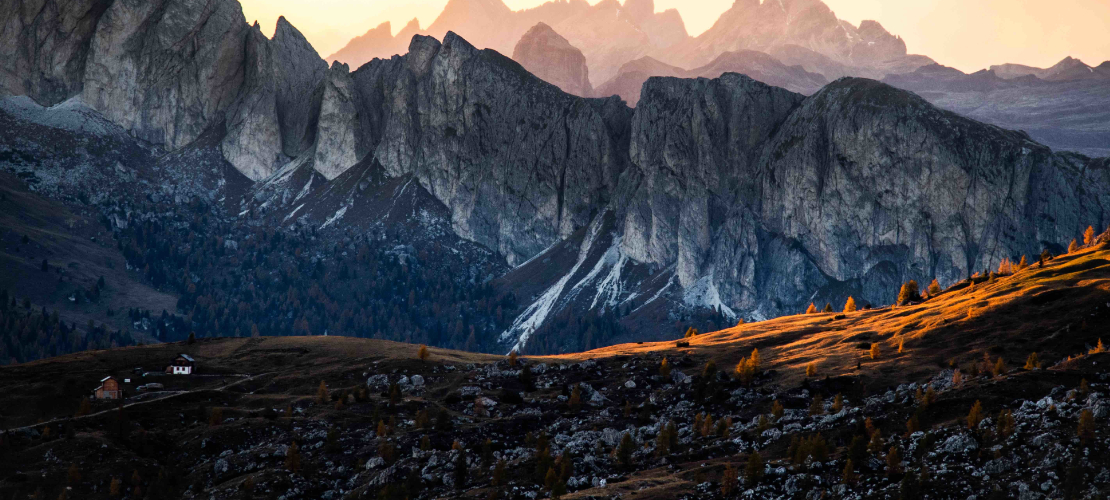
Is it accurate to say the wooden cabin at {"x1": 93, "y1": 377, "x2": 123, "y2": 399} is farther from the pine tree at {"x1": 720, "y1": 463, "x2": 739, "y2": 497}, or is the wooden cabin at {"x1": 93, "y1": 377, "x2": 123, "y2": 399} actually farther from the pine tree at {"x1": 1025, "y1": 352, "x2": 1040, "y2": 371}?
the pine tree at {"x1": 1025, "y1": 352, "x2": 1040, "y2": 371}

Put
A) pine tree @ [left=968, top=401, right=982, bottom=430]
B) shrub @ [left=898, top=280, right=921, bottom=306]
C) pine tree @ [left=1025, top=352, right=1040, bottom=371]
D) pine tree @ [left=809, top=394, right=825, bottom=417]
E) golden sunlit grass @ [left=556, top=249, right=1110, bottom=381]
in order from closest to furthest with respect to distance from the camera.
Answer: pine tree @ [left=968, top=401, right=982, bottom=430] < pine tree @ [left=1025, top=352, right=1040, bottom=371] < pine tree @ [left=809, top=394, right=825, bottom=417] < golden sunlit grass @ [left=556, top=249, right=1110, bottom=381] < shrub @ [left=898, top=280, right=921, bottom=306]

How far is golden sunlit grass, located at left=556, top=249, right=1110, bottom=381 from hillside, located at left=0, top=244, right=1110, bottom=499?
50cm

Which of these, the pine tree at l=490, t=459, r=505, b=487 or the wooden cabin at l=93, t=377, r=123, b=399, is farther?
the wooden cabin at l=93, t=377, r=123, b=399

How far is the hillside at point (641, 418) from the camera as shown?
3007 inches

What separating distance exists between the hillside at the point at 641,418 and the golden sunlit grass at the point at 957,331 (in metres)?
0.50

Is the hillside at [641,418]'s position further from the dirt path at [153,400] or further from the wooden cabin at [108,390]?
the wooden cabin at [108,390]

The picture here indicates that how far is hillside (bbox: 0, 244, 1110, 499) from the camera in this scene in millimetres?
76375

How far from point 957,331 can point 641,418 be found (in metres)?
45.1

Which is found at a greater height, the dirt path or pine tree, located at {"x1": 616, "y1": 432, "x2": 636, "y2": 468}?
the dirt path

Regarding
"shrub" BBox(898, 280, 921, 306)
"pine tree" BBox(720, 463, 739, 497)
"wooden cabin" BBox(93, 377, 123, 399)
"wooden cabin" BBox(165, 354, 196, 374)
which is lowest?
"pine tree" BBox(720, 463, 739, 497)

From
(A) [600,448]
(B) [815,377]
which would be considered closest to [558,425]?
(A) [600,448]

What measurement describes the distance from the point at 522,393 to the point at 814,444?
55.5 m

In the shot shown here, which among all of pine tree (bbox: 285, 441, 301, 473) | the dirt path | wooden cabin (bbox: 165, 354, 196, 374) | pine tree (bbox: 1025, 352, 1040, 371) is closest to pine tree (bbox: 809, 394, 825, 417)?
pine tree (bbox: 1025, 352, 1040, 371)

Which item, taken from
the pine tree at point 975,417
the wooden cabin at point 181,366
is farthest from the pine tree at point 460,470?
the wooden cabin at point 181,366
